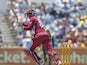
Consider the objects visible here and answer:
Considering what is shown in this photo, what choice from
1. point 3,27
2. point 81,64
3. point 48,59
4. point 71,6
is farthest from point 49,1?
point 48,59

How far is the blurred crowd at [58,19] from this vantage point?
18.4 metres

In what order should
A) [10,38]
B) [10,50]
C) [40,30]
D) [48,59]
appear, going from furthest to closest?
[10,38]
[10,50]
[48,59]
[40,30]

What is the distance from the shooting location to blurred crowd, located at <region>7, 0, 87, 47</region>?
60.3 ft

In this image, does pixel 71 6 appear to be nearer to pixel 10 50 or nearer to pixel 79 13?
pixel 79 13

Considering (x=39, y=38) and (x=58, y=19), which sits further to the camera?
(x=58, y=19)

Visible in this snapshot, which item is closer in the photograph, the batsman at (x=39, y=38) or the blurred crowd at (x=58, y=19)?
the batsman at (x=39, y=38)

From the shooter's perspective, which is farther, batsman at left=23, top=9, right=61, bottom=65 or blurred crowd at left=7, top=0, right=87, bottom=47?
blurred crowd at left=7, top=0, right=87, bottom=47

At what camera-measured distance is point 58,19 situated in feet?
65.9

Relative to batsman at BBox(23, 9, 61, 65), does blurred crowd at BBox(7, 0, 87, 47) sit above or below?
below

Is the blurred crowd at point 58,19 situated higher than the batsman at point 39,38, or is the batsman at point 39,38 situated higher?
the batsman at point 39,38

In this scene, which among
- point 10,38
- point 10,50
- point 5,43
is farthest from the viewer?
point 10,38

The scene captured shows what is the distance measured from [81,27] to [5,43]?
3.56 m

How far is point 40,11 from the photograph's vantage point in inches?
807

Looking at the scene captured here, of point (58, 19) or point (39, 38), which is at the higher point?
point (39, 38)
